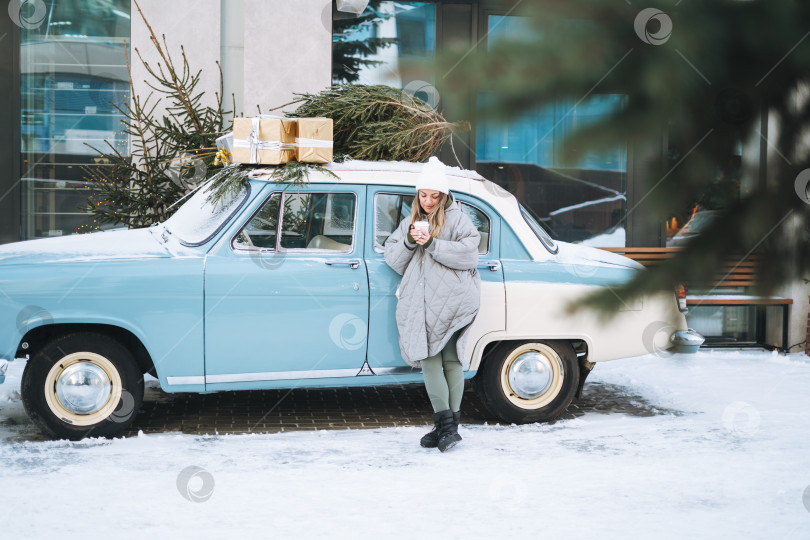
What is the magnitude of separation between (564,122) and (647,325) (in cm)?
54

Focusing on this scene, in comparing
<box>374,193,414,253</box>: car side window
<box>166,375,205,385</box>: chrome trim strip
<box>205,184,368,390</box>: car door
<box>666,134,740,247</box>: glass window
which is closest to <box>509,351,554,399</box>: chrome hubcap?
<box>205,184,368,390</box>: car door

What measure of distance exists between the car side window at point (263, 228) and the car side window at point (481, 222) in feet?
4.37

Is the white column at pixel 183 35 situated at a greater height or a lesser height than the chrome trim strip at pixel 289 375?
greater

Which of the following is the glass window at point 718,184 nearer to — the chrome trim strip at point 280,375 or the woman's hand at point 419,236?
the woman's hand at point 419,236

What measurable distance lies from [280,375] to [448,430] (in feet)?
3.82

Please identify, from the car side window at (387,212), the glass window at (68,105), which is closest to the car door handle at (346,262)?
the car side window at (387,212)

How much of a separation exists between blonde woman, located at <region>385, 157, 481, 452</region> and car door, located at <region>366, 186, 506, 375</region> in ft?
0.69

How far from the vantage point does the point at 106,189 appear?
890 centimetres

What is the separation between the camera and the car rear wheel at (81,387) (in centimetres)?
607

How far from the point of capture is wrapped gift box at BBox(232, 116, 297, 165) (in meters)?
6.62

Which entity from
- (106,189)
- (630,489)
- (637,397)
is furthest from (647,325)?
(106,189)

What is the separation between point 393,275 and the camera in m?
6.50

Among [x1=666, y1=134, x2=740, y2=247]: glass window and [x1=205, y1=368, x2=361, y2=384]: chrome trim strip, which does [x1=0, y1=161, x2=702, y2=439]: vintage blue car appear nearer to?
[x1=205, y1=368, x2=361, y2=384]: chrome trim strip

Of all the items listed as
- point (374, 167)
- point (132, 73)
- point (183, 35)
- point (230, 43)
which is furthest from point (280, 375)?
point (183, 35)
